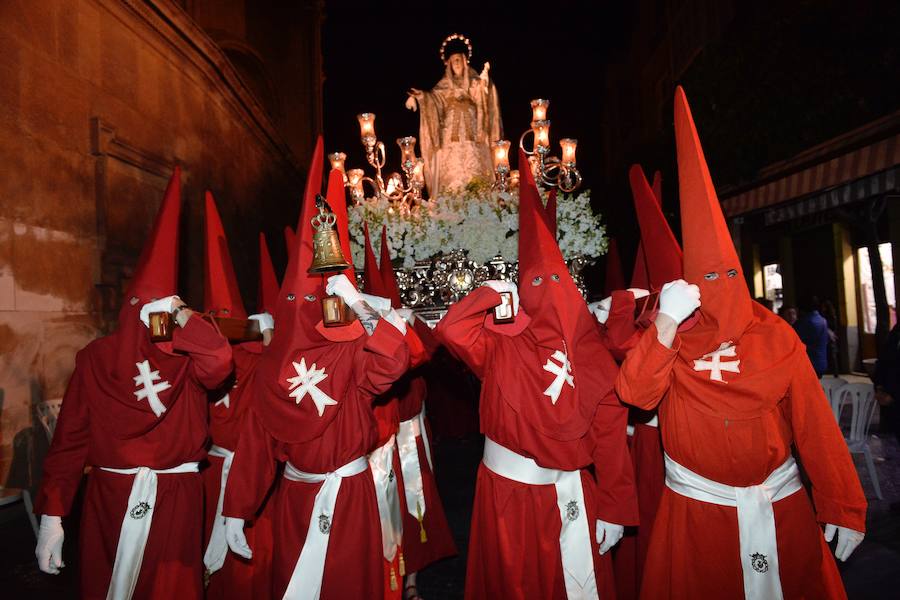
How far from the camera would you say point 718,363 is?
2459mm

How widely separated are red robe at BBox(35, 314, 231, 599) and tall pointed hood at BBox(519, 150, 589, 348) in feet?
5.45

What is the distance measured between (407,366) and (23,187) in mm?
4100

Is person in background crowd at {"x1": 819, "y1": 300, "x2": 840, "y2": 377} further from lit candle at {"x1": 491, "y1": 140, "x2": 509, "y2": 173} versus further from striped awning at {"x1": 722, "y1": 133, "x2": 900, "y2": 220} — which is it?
lit candle at {"x1": 491, "y1": 140, "x2": 509, "y2": 173}

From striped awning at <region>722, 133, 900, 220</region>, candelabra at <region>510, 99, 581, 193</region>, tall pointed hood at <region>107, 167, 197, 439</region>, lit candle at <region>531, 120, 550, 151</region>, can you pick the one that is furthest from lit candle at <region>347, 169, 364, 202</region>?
striped awning at <region>722, 133, 900, 220</region>

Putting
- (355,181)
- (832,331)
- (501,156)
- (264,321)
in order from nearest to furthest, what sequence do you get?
(264,321), (501,156), (355,181), (832,331)

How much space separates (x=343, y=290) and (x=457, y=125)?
367cm

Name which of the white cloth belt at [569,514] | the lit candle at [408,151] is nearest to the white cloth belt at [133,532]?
the white cloth belt at [569,514]

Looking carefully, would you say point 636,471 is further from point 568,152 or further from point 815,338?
point 815,338

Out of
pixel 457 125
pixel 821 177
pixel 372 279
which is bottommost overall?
pixel 372 279

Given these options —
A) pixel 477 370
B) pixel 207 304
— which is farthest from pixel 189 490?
pixel 477 370

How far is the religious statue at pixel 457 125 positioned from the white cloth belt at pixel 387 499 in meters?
3.18

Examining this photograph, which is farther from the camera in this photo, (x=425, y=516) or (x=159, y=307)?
(x=425, y=516)

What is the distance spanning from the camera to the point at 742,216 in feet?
37.0

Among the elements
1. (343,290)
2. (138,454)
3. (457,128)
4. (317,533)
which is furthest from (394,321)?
(457,128)
